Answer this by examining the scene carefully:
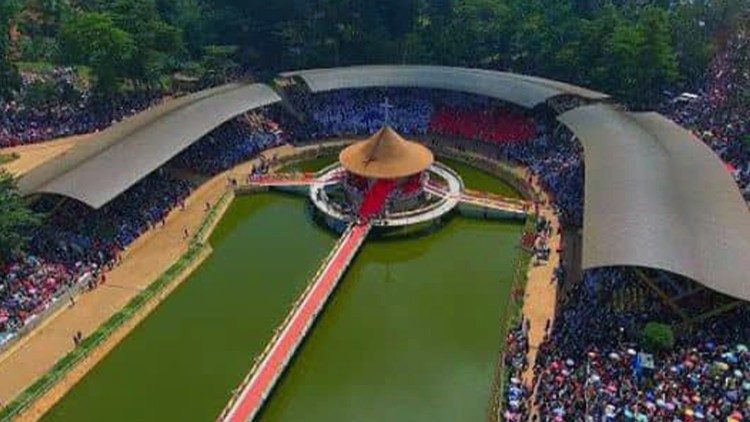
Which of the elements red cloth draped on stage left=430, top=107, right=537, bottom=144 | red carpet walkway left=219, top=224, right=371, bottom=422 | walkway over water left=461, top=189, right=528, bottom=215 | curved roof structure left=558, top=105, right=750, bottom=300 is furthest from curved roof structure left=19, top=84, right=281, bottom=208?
curved roof structure left=558, top=105, right=750, bottom=300

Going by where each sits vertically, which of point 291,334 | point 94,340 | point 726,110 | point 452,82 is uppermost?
point 452,82

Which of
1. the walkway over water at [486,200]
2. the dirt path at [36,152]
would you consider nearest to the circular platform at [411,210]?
the walkway over water at [486,200]

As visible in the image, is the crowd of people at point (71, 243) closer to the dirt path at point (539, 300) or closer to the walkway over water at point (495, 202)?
the walkway over water at point (495, 202)

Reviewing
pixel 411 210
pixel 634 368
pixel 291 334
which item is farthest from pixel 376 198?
pixel 634 368

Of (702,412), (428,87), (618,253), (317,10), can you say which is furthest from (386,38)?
(702,412)

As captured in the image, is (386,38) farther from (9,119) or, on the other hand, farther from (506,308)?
(506,308)

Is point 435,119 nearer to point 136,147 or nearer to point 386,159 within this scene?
point 386,159
